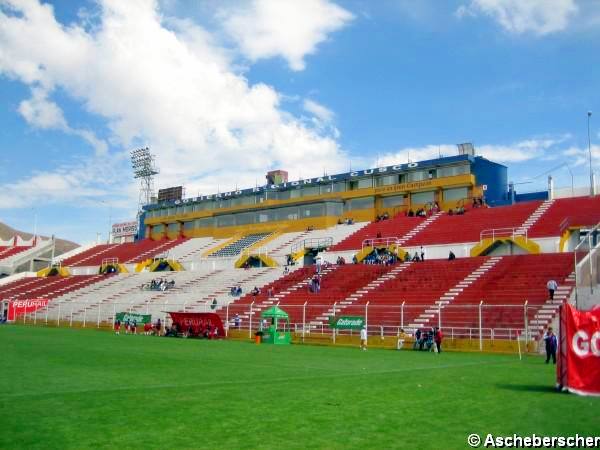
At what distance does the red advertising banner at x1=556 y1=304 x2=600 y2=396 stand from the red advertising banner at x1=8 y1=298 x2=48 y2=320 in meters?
50.7

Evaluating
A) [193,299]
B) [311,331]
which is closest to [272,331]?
[311,331]

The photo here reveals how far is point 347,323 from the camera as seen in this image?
1353 inches

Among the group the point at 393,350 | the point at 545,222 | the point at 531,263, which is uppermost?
the point at 545,222

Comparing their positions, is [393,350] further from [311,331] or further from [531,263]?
[531,263]

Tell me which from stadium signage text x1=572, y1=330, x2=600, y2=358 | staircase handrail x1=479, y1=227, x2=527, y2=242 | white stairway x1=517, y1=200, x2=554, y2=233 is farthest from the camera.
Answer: white stairway x1=517, y1=200, x2=554, y2=233

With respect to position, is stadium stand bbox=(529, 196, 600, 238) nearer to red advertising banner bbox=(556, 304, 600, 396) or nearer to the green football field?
the green football field

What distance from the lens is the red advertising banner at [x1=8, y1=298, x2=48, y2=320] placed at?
181 feet

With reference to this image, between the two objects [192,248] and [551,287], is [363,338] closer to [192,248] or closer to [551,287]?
[551,287]

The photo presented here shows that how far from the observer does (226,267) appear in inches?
2317

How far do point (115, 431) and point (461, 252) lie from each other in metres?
37.9

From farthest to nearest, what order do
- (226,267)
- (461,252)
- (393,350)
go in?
1. (226,267)
2. (461,252)
3. (393,350)

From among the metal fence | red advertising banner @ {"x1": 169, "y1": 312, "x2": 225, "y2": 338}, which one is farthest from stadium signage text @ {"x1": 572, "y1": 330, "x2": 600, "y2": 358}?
red advertising banner @ {"x1": 169, "y1": 312, "x2": 225, "y2": 338}

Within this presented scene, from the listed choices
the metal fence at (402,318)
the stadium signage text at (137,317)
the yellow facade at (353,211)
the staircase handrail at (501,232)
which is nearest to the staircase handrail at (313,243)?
the yellow facade at (353,211)

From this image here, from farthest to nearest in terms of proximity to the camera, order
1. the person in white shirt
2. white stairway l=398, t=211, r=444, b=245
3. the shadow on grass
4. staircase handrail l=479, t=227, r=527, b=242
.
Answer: white stairway l=398, t=211, r=444, b=245 → staircase handrail l=479, t=227, r=527, b=242 → the person in white shirt → the shadow on grass
